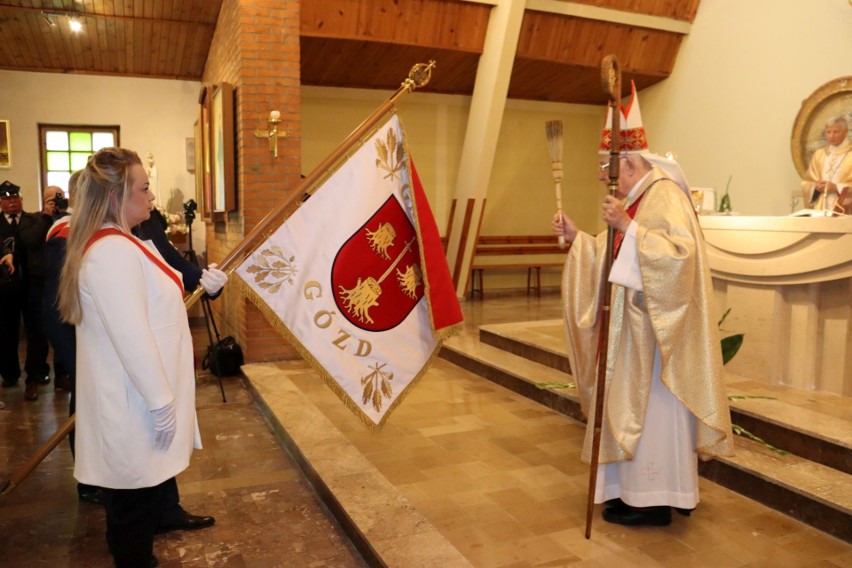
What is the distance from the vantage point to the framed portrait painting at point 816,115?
6781 mm

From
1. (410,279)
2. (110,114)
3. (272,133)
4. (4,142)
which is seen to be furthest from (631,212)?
(4,142)

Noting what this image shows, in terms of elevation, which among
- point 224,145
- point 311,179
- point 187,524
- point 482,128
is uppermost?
point 482,128

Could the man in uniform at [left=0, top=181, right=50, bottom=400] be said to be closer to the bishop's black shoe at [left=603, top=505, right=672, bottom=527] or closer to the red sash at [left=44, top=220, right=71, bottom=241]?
the red sash at [left=44, top=220, right=71, bottom=241]

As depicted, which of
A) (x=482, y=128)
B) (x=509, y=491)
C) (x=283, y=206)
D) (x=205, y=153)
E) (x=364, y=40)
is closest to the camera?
(x=283, y=206)

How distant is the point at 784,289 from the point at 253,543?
3323mm

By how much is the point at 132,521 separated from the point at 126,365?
1.89 feet

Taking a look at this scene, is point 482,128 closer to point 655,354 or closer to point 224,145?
point 224,145

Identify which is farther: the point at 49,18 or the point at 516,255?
the point at 516,255

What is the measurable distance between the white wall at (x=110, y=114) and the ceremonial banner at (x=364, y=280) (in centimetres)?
683

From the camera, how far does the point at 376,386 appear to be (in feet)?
9.50

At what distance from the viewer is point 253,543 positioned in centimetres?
273

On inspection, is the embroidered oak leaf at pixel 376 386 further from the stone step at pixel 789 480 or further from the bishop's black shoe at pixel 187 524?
the stone step at pixel 789 480

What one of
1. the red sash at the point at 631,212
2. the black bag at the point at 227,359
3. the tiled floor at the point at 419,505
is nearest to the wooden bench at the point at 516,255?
the black bag at the point at 227,359

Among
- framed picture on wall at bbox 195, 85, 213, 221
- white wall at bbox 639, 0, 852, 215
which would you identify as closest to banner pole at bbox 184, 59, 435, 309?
framed picture on wall at bbox 195, 85, 213, 221
